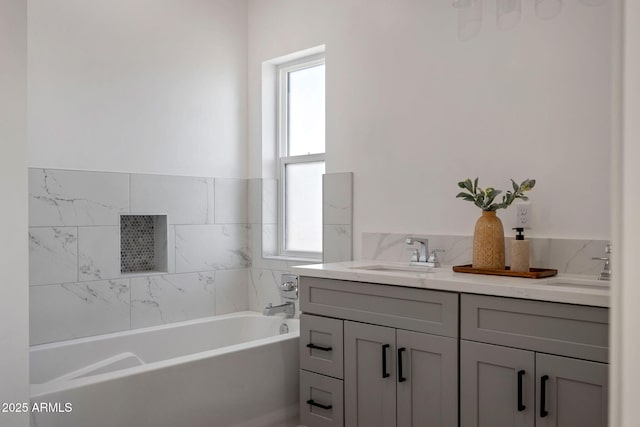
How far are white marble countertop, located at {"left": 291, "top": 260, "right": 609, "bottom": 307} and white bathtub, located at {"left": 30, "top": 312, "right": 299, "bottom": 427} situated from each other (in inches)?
21.5

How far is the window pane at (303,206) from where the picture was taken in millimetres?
3664

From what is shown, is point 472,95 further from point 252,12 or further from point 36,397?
point 36,397

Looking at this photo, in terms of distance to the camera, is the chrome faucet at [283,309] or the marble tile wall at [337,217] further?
the chrome faucet at [283,309]

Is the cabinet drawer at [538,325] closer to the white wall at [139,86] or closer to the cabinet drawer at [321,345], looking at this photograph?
the cabinet drawer at [321,345]

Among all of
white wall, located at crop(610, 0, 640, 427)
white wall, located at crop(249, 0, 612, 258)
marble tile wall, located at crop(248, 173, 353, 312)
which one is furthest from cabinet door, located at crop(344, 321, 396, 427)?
white wall, located at crop(610, 0, 640, 427)

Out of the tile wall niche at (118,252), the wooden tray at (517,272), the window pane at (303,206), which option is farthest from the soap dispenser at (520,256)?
the tile wall niche at (118,252)

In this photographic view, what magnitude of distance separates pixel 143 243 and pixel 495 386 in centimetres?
226

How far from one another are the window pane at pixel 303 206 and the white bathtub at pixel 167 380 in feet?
1.94

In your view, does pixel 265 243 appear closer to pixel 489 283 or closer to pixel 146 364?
pixel 146 364

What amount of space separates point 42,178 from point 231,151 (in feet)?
4.17

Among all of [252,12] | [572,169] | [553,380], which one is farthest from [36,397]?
[252,12]

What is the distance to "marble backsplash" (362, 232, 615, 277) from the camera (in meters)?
2.31

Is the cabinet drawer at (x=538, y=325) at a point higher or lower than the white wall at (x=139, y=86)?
lower

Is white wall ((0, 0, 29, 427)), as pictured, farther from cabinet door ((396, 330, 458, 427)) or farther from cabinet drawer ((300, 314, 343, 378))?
cabinet door ((396, 330, 458, 427))
